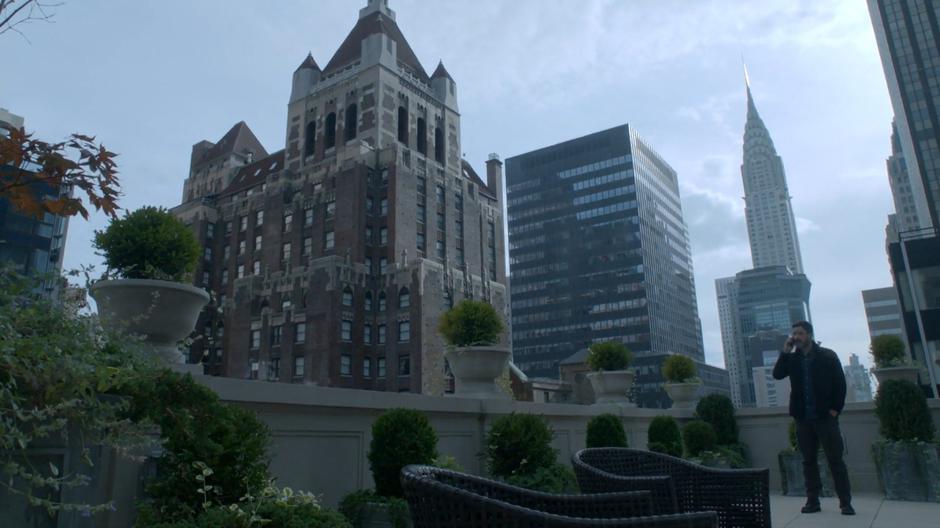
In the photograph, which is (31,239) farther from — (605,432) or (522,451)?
(522,451)

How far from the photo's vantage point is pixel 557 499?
2770 mm

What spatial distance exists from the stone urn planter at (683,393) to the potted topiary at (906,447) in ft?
12.4

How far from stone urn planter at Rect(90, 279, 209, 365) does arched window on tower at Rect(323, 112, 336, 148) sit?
47.6 metres

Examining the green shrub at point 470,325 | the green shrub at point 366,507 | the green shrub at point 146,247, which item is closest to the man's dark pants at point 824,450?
the green shrub at point 470,325

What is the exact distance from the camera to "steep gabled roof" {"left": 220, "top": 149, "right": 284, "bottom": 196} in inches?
2186

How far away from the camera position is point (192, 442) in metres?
3.49

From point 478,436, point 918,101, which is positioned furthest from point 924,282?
point 918,101

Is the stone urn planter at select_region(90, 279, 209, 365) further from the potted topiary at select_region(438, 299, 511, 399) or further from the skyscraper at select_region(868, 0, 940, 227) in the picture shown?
the skyscraper at select_region(868, 0, 940, 227)

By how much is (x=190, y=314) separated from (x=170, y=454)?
5.76 feet

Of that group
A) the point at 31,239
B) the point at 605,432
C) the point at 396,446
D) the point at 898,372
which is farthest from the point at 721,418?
the point at 31,239

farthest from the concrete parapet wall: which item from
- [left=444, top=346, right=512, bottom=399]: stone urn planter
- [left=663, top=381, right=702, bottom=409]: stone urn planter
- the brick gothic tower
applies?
the brick gothic tower

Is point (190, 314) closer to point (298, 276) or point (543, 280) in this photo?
point (298, 276)

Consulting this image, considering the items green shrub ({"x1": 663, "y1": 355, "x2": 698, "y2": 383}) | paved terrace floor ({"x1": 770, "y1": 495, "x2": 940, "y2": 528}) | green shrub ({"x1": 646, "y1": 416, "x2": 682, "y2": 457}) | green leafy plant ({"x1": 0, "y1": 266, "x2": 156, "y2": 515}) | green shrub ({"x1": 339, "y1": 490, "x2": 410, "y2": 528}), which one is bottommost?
paved terrace floor ({"x1": 770, "y1": 495, "x2": 940, "y2": 528})

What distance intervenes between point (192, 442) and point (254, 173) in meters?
59.2
